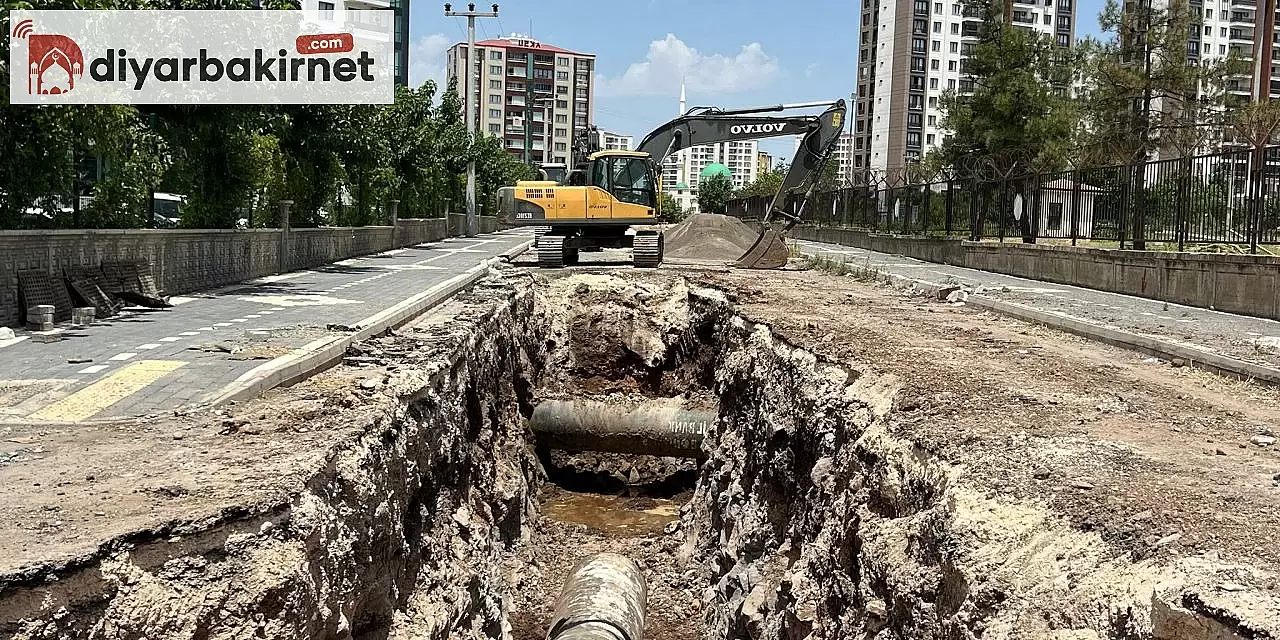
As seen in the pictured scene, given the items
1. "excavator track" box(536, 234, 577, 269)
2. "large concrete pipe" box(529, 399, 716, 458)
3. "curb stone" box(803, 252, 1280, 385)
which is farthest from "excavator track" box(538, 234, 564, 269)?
"curb stone" box(803, 252, 1280, 385)

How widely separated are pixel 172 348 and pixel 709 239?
701 inches

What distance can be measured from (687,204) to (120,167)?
126m

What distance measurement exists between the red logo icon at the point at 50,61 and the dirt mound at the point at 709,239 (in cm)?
1502

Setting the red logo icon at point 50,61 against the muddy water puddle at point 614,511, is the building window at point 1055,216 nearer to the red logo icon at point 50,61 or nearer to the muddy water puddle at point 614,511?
the muddy water puddle at point 614,511

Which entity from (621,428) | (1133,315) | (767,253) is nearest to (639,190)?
(767,253)

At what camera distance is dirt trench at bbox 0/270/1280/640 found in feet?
13.1

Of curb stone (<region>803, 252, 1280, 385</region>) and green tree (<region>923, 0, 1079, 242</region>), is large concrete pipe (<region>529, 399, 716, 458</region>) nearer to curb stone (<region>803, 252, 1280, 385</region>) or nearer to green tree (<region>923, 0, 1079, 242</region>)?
curb stone (<region>803, 252, 1280, 385</region>)

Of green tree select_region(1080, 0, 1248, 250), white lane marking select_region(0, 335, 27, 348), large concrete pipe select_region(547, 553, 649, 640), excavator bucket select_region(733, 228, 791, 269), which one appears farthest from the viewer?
green tree select_region(1080, 0, 1248, 250)

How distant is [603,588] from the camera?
824 centimetres

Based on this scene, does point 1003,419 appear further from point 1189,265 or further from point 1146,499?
point 1189,265

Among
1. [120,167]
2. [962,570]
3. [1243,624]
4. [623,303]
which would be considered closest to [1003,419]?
[962,570]

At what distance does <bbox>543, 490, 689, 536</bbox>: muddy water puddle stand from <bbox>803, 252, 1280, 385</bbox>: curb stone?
17.2 ft

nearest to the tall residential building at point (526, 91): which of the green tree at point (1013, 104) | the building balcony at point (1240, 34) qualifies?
the building balcony at point (1240, 34)

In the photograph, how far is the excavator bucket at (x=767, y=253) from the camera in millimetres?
21938
